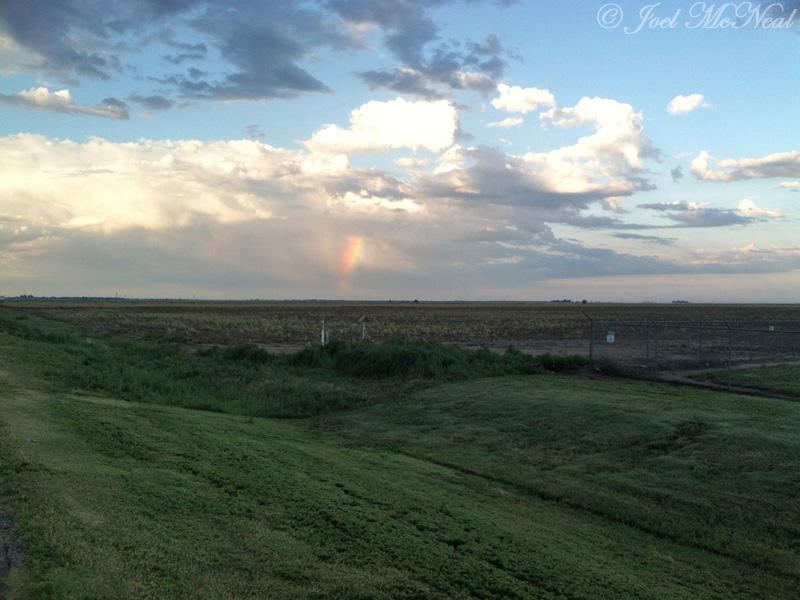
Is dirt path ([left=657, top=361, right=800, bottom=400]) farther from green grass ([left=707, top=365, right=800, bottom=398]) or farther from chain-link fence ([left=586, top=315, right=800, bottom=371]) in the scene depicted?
chain-link fence ([left=586, top=315, right=800, bottom=371])

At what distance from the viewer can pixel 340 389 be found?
2052 centimetres

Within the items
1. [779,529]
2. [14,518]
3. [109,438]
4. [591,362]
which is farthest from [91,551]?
[591,362]

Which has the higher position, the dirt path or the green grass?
the green grass

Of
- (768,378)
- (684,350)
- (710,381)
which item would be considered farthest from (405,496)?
(684,350)

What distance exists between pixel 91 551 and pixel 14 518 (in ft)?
3.50

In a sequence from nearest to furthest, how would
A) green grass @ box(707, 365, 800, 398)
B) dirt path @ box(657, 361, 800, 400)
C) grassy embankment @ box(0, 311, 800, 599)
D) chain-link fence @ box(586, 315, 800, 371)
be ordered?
grassy embankment @ box(0, 311, 800, 599) < dirt path @ box(657, 361, 800, 400) < green grass @ box(707, 365, 800, 398) < chain-link fence @ box(586, 315, 800, 371)

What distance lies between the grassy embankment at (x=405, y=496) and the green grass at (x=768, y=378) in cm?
452

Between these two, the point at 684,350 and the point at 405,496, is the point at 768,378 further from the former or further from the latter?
the point at 405,496

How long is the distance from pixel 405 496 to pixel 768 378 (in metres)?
18.5

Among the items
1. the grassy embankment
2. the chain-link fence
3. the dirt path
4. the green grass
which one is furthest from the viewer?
the chain-link fence

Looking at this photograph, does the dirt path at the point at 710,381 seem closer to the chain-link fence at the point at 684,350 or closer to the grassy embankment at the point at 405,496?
the chain-link fence at the point at 684,350

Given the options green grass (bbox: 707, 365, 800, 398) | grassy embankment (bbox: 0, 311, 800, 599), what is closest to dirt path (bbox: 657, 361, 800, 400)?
green grass (bbox: 707, 365, 800, 398)

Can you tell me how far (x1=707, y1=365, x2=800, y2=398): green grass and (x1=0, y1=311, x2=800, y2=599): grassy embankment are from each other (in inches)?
178

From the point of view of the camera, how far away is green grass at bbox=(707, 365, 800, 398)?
19.8m
